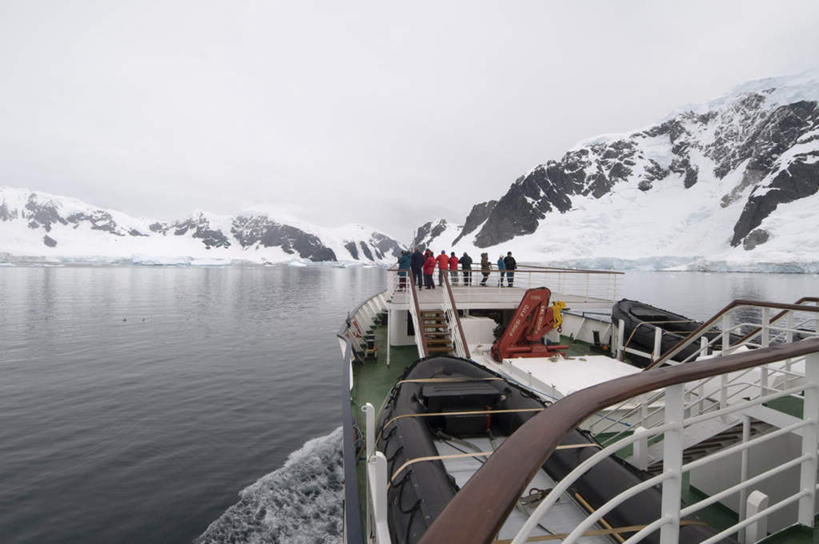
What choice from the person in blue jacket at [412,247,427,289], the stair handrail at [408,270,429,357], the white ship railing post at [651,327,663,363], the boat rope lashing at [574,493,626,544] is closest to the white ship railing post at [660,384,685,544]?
the boat rope lashing at [574,493,626,544]

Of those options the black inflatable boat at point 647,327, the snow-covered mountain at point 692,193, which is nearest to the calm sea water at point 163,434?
the black inflatable boat at point 647,327

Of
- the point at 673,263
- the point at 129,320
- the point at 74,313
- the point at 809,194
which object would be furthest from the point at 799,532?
the point at 809,194

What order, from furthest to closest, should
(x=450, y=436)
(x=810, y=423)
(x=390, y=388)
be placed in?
(x=390, y=388) → (x=450, y=436) → (x=810, y=423)

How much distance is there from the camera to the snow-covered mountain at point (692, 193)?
278 feet

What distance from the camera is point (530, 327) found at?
9.61 metres

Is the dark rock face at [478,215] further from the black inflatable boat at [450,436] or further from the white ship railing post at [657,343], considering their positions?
the black inflatable boat at [450,436]

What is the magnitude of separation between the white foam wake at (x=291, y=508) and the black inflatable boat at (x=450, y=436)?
327cm

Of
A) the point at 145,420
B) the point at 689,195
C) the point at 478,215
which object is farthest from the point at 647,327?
the point at 478,215

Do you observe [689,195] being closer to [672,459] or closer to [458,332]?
[458,332]

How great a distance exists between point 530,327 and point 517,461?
9.03 meters

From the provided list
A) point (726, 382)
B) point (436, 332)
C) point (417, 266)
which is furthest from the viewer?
point (417, 266)

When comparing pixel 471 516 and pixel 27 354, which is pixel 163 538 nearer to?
pixel 471 516

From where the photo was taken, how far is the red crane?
9.35m

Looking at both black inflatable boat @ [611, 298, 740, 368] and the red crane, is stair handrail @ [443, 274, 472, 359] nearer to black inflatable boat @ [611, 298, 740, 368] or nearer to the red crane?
the red crane
